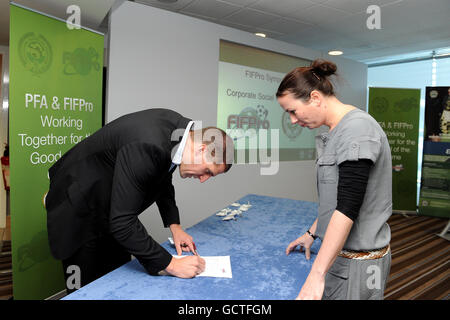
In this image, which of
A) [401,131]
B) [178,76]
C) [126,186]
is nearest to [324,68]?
[126,186]

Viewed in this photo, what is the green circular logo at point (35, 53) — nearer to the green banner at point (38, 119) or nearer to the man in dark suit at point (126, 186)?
the green banner at point (38, 119)

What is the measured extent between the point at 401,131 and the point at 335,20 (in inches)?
96.8

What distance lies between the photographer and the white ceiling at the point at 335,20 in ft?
11.8

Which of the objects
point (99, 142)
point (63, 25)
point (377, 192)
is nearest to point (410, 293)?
point (377, 192)

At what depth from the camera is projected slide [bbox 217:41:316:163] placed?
385 centimetres

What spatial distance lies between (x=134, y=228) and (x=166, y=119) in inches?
17.1

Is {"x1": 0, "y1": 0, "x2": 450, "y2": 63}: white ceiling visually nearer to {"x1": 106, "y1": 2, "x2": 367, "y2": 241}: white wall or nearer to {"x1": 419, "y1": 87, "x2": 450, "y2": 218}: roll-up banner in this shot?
{"x1": 106, "y1": 2, "x2": 367, "y2": 241}: white wall

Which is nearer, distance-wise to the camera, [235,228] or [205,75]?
[235,228]

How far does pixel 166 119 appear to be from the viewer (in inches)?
50.4

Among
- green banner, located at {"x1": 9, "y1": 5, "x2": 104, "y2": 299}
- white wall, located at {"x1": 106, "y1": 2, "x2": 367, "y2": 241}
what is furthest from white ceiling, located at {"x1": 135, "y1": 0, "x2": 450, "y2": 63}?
green banner, located at {"x1": 9, "y1": 5, "x2": 104, "y2": 299}

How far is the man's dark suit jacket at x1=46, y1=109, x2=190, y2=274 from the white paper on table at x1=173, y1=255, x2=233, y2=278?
0.52ft

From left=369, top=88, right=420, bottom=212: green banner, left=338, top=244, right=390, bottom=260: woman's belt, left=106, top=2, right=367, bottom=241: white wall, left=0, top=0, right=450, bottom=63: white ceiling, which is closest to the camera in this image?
left=338, top=244, right=390, bottom=260: woman's belt
